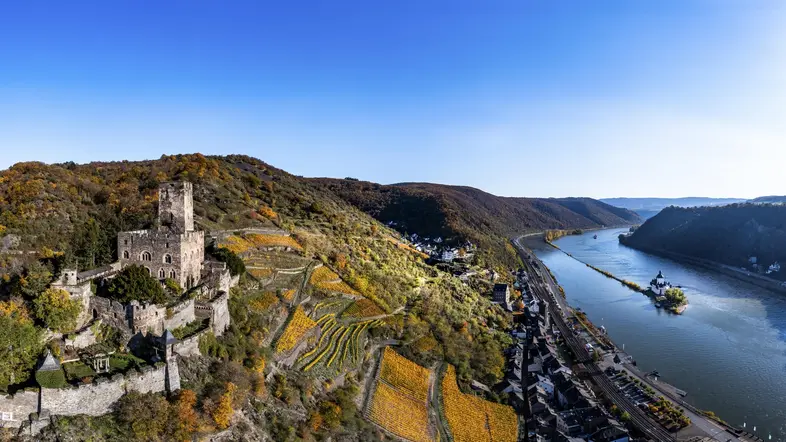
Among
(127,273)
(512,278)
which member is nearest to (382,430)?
(127,273)

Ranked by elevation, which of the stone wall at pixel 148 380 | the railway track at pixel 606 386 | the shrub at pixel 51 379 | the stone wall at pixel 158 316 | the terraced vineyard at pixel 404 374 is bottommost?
the railway track at pixel 606 386

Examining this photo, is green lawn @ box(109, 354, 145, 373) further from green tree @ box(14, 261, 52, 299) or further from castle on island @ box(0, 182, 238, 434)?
green tree @ box(14, 261, 52, 299)

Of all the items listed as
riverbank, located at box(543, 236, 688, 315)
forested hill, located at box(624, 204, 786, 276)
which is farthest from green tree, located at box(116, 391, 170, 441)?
forested hill, located at box(624, 204, 786, 276)

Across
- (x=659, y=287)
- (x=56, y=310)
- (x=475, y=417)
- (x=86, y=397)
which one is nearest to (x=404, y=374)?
(x=475, y=417)

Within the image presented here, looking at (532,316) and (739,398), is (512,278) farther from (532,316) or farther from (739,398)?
(739,398)

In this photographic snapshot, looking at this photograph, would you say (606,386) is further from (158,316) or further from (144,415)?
(144,415)

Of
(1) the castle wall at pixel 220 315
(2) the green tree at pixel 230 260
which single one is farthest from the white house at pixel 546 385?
(1) the castle wall at pixel 220 315

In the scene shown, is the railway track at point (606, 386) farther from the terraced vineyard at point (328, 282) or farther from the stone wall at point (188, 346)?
the stone wall at point (188, 346)
